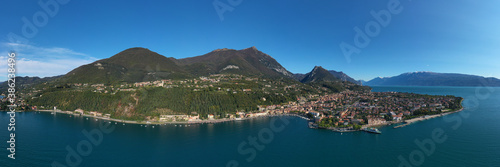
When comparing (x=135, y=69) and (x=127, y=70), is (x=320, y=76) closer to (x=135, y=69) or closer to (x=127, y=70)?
(x=135, y=69)

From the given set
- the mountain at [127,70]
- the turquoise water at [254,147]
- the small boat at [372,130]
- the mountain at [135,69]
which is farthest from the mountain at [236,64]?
the small boat at [372,130]

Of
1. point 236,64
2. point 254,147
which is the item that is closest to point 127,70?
point 236,64

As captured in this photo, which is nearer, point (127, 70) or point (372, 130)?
point (372, 130)

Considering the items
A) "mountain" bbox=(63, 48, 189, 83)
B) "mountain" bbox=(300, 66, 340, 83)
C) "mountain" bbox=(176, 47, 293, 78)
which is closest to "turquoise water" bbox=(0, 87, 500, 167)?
"mountain" bbox=(63, 48, 189, 83)

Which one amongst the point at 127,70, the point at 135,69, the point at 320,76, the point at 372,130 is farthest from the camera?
the point at 320,76

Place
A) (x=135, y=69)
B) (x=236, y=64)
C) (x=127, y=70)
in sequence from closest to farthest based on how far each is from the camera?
(x=127, y=70) → (x=135, y=69) → (x=236, y=64)

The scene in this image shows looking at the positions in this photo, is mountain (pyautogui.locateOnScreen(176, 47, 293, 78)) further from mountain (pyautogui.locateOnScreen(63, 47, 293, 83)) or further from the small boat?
the small boat

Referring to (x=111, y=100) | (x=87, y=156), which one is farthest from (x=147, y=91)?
(x=87, y=156)

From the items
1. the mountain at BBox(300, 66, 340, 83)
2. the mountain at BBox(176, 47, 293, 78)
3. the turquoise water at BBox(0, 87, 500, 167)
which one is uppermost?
the mountain at BBox(176, 47, 293, 78)

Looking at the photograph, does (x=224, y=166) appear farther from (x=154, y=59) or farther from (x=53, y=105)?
(x=154, y=59)
